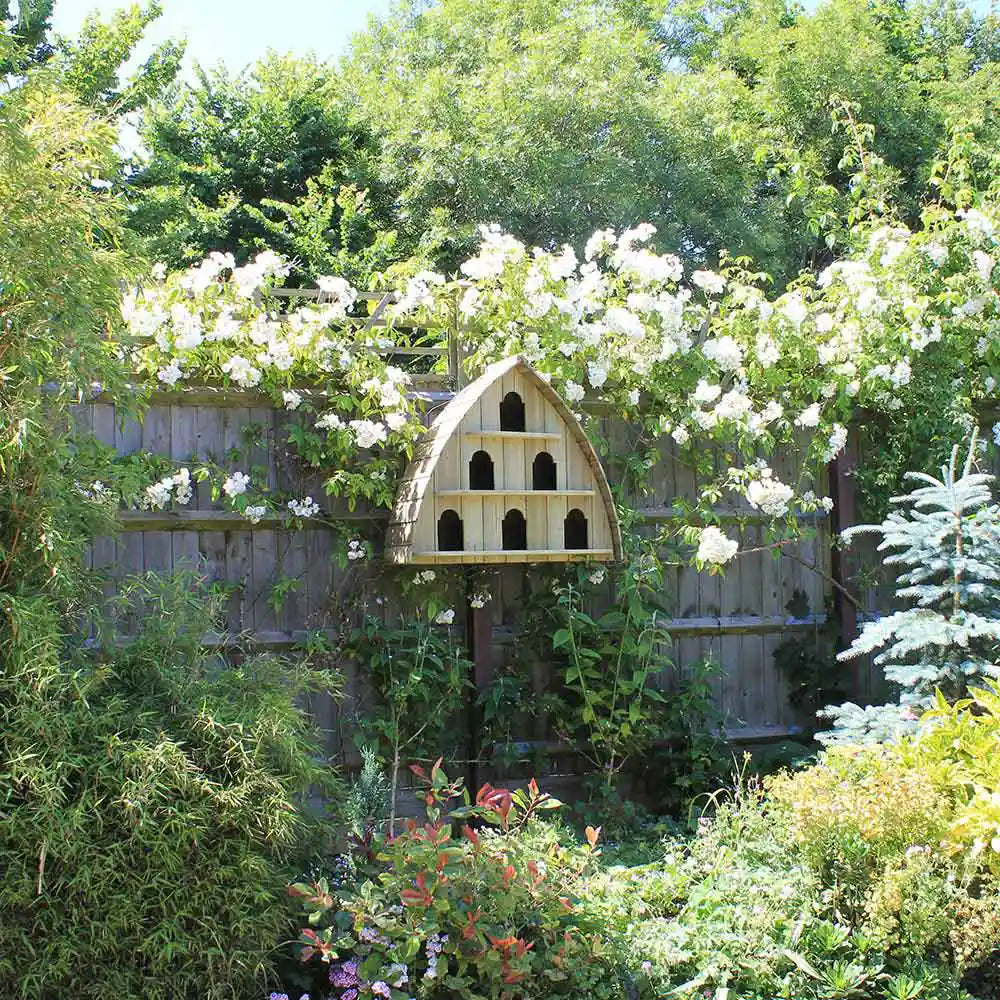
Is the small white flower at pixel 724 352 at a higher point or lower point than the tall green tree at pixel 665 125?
lower

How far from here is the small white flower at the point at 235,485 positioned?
13.9 feet

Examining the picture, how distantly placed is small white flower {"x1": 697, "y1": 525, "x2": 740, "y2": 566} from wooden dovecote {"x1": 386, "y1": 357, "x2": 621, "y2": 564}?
0.38m

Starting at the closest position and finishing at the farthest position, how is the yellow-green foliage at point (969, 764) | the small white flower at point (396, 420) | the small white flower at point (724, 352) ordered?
1. the yellow-green foliage at point (969, 764)
2. the small white flower at point (396, 420)
3. the small white flower at point (724, 352)

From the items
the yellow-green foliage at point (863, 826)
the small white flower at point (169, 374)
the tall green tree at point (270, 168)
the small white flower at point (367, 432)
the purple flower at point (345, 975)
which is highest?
the tall green tree at point (270, 168)

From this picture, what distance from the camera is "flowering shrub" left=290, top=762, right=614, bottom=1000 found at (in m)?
2.80

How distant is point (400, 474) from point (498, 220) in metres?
9.12

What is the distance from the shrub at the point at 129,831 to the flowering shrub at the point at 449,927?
192mm

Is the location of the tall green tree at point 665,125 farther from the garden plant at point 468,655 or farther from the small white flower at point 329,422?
the small white flower at point 329,422

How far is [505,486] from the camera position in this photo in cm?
432

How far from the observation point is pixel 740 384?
5148mm

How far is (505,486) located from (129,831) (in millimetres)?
2017

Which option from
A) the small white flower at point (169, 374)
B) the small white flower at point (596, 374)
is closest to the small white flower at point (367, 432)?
the small white flower at point (169, 374)

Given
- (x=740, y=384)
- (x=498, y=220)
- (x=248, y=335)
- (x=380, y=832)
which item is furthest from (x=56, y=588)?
(x=498, y=220)

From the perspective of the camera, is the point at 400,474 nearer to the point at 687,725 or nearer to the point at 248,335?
the point at 248,335
